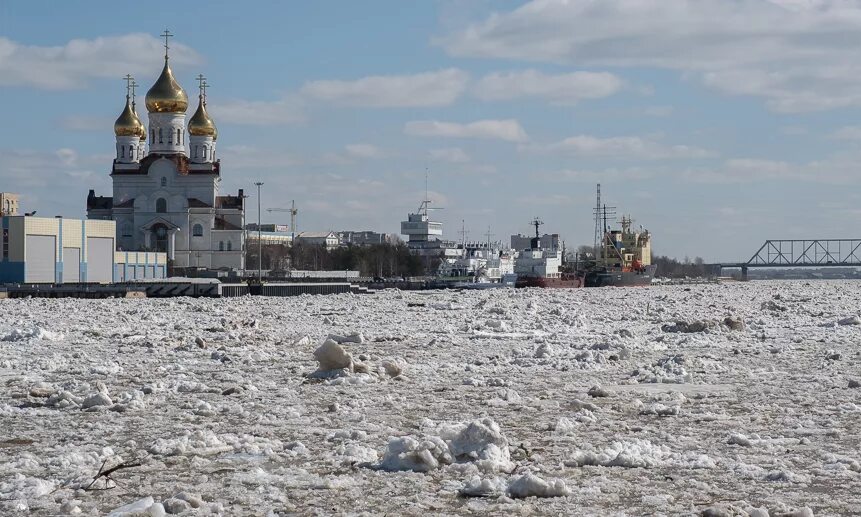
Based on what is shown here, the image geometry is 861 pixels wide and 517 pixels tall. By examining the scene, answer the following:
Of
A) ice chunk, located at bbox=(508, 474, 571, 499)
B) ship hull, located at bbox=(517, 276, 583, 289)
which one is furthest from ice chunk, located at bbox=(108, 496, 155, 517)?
ship hull, located at bbox=(517, 276, 583, 289)

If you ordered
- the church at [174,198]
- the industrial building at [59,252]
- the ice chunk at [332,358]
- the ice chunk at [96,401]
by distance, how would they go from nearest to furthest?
the ice chunk at [96,401] → the ice chunk at [332,358] → the industrial building at [59,252] → the church at [174,198]

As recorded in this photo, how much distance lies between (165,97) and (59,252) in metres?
29.3

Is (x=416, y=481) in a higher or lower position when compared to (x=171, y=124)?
lower

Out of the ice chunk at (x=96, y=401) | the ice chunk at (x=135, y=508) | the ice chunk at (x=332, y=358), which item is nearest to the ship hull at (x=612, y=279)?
the ice chunk at (x=332, y=358)

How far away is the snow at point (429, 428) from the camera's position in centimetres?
812

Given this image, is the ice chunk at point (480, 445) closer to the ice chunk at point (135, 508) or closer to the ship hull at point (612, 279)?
the ice chunk at point (135, 508)

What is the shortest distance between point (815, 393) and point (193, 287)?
160ft

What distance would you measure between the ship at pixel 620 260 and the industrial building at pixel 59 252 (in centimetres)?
4927

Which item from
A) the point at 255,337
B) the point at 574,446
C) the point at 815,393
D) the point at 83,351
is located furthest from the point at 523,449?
the point at 255,337

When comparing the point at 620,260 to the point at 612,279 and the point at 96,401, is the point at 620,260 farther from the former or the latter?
the point at 96,401

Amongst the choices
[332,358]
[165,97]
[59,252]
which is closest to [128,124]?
[165,97]

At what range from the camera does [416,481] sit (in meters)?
8.64

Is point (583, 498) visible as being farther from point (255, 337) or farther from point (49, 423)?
point (255, 337)

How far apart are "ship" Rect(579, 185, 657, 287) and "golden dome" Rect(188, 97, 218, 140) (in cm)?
3807
